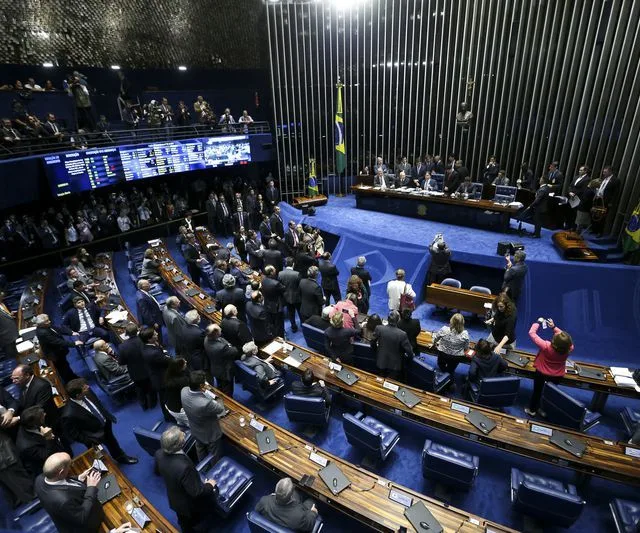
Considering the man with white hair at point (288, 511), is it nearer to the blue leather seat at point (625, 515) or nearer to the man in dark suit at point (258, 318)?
the blue leather seat at point (625, 515)

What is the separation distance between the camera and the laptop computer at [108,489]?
373 cm

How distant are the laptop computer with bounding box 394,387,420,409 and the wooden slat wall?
7.72 m

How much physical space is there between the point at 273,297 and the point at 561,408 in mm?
4490

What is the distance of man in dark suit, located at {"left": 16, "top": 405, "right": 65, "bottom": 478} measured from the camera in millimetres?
3818

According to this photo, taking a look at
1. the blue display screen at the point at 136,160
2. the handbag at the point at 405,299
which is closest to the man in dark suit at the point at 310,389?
the handbag at the point at 405,299

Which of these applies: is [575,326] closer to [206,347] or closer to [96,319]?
[206,347]

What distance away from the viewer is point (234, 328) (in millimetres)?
5605

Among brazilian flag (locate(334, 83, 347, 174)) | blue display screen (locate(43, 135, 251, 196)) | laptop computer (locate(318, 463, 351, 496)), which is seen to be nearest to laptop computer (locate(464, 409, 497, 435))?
laptop computer (locate(318, 463, 351, 496))

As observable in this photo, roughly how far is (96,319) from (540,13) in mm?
13364

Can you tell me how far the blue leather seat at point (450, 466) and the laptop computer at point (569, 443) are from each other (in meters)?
0.86

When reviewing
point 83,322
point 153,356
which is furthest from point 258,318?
point 83,322

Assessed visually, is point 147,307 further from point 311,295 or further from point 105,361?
point 311,295

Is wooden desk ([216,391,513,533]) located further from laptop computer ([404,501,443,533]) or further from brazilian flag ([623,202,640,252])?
brazilian flag ([623,202,640,252])

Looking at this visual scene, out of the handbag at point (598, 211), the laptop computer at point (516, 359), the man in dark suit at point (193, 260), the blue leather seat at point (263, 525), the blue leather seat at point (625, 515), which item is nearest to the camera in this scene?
the blue leather seat at point (263, 525)
